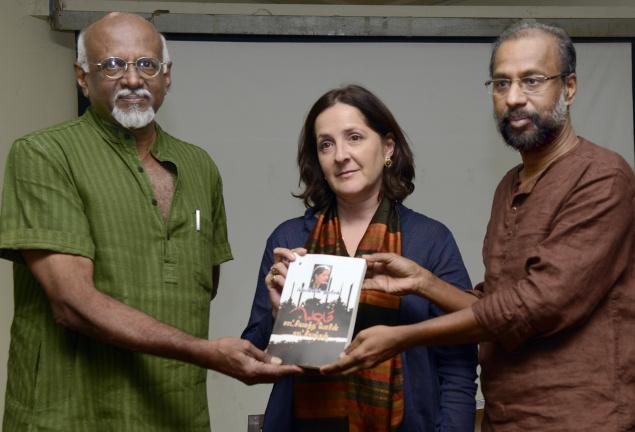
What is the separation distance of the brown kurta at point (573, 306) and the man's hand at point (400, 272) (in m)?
0.21

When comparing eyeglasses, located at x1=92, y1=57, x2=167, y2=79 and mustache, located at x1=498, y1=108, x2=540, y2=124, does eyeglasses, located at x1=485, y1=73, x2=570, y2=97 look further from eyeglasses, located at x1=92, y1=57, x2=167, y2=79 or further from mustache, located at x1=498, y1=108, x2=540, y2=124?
eyeglasses, located at x1=92, y1=57, x2=167, y2=79

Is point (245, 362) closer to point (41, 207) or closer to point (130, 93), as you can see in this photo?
point (41, 207)

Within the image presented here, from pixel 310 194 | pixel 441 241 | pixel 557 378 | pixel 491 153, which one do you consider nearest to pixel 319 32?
pixel 491 153

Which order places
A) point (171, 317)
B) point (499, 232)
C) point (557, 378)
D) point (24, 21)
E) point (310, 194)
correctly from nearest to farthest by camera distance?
point (557, 378) → point (499, 232) → point (171, 317) → point (310, 194) → point (24, 21)

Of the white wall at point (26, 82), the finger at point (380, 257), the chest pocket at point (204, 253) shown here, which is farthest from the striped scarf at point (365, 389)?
the white wall at point (26, 82)

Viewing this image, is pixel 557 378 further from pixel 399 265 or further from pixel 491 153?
pixel 491 153

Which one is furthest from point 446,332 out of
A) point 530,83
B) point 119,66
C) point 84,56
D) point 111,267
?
point 84,56

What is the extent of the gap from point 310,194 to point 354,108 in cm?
30

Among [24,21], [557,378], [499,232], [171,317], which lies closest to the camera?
[557,378]

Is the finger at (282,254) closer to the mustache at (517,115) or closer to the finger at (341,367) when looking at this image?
the finger at (341,367)

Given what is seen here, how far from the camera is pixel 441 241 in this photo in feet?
7.22

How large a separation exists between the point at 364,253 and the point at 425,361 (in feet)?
1.09

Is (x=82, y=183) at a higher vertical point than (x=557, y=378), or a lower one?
higher

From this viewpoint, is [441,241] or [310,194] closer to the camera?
[441,241]
